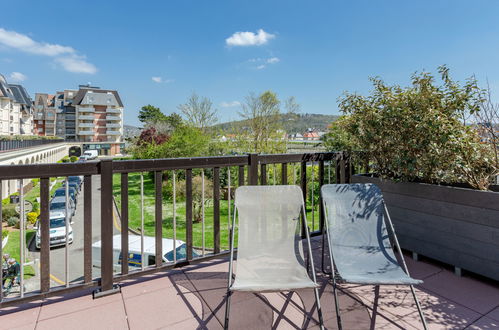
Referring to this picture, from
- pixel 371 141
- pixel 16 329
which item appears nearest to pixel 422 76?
pixel 371 141

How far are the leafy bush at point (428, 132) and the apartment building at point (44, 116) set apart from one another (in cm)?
7832

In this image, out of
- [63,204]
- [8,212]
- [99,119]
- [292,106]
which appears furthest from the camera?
[99,119]

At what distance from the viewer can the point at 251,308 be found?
6.43 feet

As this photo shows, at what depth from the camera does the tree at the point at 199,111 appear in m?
27.3

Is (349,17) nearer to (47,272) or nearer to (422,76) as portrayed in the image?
(422,76)

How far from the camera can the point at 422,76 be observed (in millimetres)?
2873

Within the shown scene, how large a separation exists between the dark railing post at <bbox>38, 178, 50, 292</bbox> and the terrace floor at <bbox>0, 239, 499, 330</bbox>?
243mm

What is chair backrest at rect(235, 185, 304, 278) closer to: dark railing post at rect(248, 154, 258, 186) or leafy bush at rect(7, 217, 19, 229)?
dark railing post at rect(248, 154, 258, 186)

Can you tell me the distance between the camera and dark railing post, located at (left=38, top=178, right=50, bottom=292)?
6.23 feet

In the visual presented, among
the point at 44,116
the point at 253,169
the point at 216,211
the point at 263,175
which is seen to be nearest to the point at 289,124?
the point at 263,175

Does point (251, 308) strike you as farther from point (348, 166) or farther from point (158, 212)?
point (348, 166)

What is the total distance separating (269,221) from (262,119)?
19848 millimetres

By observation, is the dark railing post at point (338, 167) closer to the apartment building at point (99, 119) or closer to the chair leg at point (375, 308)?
the chair leg at point (375, 308)

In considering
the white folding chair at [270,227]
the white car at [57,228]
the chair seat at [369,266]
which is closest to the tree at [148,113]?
the white car at [57,228]
